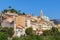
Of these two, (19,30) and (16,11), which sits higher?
(16,11)

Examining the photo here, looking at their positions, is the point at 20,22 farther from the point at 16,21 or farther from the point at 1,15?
the point at 1,15

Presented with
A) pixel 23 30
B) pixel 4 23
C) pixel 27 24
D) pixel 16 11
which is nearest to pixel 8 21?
pixel 4 23

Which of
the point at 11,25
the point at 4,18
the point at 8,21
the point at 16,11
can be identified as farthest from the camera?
the point at 16,11

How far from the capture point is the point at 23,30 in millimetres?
40500

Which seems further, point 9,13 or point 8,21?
point 9,13

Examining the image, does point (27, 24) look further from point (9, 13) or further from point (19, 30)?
point (9, 13)

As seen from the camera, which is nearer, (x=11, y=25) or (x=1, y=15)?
(x=11, y=25)

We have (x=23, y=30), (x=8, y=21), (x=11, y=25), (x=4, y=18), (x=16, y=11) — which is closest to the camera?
(x=23, y=30)

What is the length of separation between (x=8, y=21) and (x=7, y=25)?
2.00 metres

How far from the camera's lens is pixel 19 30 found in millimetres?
40875

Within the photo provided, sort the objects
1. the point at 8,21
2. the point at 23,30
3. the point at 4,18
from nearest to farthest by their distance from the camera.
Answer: the point at 23,30 < the point at 8,21 < the point at 4,18

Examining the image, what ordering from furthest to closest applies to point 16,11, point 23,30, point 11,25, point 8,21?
point 16,11 → point 8,21 → point 11,25 → point 23,30

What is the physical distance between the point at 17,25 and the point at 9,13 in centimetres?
1003

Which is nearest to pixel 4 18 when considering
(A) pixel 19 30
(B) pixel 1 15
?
(B) pixel 1 15
